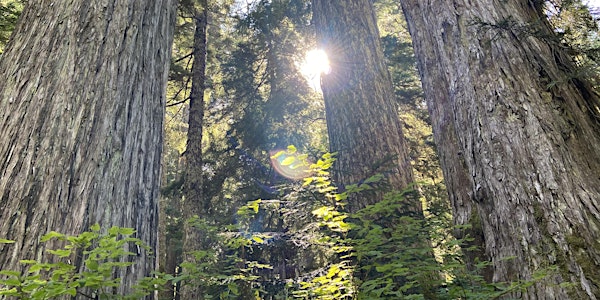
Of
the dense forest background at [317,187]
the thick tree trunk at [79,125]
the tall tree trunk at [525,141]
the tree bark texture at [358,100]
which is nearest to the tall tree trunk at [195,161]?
the dense forest background at [317,187]

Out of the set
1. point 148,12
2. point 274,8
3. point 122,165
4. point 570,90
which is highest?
point 274,8

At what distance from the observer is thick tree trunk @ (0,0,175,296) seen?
1.84 m

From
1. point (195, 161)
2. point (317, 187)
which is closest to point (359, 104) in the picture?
point (317, 187)

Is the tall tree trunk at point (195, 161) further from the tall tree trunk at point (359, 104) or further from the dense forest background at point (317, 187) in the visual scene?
the tall tree trunk at point (359, 104)

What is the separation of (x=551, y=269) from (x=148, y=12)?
10.5 feet

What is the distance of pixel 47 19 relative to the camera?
2.37 meters

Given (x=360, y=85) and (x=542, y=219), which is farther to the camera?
(x=360, y=85)

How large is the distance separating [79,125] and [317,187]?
173cm

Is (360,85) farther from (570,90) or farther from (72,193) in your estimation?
(72,193)

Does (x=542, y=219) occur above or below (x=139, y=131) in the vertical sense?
below

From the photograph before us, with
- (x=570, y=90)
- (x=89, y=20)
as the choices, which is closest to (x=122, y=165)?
(x=89, y=20)

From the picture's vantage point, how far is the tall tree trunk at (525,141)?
73.5 inches

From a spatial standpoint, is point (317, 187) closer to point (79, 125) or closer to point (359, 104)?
point (79, 125)

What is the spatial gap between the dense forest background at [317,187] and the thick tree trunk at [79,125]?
0.25 feet
